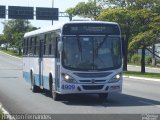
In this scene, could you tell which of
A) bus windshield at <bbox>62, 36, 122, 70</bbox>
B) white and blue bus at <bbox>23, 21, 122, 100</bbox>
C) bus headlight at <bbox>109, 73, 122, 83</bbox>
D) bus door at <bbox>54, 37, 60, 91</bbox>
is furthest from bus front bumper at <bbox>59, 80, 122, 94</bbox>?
bus windshield at <bbox>62, 36, 122, 70</bbox>

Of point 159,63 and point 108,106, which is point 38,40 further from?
point 159,63

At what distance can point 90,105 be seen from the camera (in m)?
17.7

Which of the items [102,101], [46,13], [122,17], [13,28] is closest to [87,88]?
[102,101]

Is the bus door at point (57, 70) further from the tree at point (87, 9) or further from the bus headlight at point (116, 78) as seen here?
the tree at point (87, 9)

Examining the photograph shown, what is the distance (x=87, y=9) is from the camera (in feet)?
195

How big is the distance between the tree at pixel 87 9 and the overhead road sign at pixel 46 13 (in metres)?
14.8

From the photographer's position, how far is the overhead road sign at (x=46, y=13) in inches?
2987

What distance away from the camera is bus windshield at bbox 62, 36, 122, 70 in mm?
18000

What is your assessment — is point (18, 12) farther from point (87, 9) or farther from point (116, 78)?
point (116, 78)

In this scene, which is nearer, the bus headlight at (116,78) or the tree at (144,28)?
the bus headlight at (116,78)

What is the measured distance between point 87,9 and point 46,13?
1783 centimetres

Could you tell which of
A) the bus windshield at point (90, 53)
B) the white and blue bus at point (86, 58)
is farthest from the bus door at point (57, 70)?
the bus windshield at point (90, 53)

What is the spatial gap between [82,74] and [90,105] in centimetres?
108

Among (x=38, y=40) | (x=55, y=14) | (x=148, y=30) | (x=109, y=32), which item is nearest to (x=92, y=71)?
(x=109, y=32)
